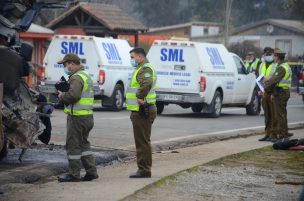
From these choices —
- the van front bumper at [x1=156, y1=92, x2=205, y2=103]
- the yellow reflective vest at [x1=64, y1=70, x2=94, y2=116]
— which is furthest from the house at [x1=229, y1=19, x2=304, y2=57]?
the yellow reflective vest at [x1=64, y1=70, x2=94, y2=116]

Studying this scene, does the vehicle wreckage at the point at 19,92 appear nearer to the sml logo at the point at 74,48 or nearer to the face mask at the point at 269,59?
the face mask at the point at 269,59

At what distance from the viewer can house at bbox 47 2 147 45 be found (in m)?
39.7

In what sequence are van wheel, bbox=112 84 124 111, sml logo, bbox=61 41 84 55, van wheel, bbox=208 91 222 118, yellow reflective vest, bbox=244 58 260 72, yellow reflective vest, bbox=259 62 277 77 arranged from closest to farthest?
yellow reflective vest, bbox=259 62 277 77
van wheel, bbox=208 91 222 118
sml logo, bbox=61 41 84 55
van wheel, bbox=112 84 124 111
yellow reflective vest, bbox=244 58 260 72

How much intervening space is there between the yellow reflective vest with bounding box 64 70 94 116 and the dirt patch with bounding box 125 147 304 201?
1.40 meters

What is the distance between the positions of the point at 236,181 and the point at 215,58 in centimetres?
1269

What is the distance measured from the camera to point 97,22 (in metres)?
41.3

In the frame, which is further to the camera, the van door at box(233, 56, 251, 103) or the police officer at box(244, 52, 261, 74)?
the police officer at box(244, 52, 261, 74)

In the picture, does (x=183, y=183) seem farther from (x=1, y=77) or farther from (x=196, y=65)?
(x=196, y=65)

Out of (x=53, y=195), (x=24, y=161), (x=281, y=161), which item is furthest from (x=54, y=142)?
(x=53, y=195)

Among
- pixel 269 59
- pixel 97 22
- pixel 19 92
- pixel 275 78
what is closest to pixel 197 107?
pixel 269 59

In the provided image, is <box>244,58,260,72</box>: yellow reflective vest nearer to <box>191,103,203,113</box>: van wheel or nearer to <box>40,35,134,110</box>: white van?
<box>191,103,203,113</box>: van wheel

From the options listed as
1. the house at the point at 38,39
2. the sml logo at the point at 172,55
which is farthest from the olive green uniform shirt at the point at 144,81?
the house at the point at 38,39

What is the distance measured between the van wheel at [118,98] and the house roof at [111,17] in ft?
45.2

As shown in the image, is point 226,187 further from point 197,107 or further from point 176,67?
point 197,107
